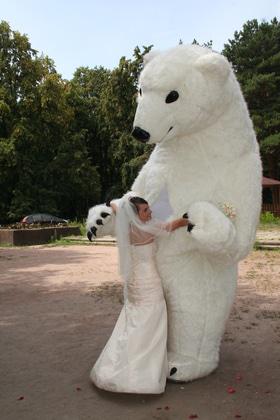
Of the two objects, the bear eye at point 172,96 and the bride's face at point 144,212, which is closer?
the bear eye at point 172,96

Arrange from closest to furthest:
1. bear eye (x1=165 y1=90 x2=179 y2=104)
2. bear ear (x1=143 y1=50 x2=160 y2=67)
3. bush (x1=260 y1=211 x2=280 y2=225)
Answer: bear eye (x1=165 y1=90 x2=179 y2=104)
bear ear (x1=143 y1=50 x2=160 y2=67)
bush (x1=260 y1=211 x2=280 y2=225)

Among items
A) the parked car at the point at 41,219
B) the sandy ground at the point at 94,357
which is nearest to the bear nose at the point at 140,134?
the sandy ground at the point at 94,357

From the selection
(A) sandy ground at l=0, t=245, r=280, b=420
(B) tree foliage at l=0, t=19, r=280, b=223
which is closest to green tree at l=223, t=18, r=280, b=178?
(B) tree foliage at l=0, t=19, r=280, b=223

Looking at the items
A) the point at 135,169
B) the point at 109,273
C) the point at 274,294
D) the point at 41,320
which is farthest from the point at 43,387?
the point at 135,169

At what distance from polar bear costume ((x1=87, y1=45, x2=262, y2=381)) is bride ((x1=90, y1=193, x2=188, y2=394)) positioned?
13cm

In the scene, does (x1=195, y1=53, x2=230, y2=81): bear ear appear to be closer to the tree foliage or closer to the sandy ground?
the sandy ground

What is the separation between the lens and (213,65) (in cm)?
290

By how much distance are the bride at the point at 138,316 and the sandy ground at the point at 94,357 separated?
7.0 inches

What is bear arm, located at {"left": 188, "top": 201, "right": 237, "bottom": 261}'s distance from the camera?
111 inches

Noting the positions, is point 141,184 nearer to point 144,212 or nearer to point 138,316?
point 144,212

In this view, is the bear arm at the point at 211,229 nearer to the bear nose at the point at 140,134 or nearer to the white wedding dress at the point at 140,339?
the white wedding dress at the point at 140,339

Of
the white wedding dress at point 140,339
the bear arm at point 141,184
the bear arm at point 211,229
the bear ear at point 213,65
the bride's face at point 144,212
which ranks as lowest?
the white wedding dress at point 140,339

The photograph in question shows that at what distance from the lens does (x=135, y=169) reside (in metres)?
23.8

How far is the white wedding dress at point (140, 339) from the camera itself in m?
3.08
